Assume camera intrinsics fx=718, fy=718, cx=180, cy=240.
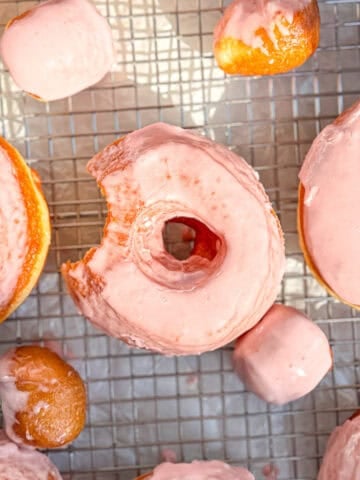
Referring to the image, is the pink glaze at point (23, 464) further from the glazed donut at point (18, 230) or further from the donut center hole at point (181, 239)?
the donut center hole at point (181, 239)

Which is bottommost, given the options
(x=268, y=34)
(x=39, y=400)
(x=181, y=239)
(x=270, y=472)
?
(x=270, y=472)

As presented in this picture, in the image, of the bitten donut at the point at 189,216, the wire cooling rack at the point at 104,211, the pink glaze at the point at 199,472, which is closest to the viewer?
the bitten donut at the point at 189,216

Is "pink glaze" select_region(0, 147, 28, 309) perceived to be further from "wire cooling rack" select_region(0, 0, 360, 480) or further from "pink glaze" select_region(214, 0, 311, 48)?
"pink glaze" select_region(214, 0, 311, 48)

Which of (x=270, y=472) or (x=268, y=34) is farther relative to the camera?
(x=270, y=472)

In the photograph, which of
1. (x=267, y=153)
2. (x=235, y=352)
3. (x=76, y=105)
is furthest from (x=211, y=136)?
(x=235, y=352)

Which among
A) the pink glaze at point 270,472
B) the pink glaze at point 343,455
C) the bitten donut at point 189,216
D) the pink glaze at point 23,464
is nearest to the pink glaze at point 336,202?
the bitten donut at point 189,216

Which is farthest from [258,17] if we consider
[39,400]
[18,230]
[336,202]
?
[39,400]

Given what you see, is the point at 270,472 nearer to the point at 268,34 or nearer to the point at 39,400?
the point at 39,400
